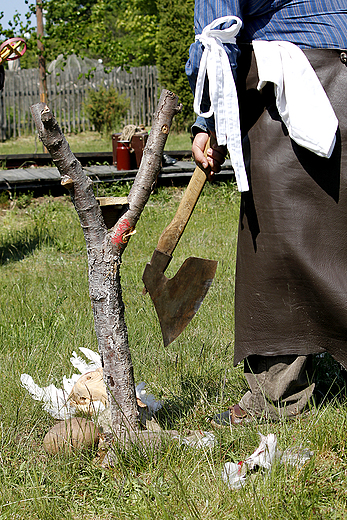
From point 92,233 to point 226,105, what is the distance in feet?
2.17

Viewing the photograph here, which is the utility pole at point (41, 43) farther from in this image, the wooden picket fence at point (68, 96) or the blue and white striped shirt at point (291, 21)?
the blue and white striped shirt at point (291, 21)

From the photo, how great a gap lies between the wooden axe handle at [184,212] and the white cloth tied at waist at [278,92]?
9.2 inches

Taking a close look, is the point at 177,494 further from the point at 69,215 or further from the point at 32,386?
the point at 69,215

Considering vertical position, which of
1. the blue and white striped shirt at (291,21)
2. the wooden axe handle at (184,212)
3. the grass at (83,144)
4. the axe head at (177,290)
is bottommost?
the grass at (83,144)

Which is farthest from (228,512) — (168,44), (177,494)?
(168,44)

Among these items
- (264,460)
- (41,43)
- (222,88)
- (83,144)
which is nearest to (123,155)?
(41,43)

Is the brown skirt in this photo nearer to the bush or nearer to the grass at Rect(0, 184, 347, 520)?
the grass at Rect(0, 184, 347, 520)

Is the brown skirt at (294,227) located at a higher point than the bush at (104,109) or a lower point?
higher

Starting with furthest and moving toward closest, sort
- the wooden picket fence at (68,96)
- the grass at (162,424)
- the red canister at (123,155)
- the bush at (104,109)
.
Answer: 1. the wooden picket fence at (68,96)
2. the bush at (104,109)
3. the red canister at (123,155)
4. the grass at (162,424)

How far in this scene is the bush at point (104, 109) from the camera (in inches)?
591

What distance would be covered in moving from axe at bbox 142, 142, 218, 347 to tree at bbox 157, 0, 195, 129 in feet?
45.2

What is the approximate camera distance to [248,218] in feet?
6.50

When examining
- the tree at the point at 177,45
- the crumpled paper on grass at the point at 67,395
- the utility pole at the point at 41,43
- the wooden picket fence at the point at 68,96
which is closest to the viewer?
the crumpled paper on grass at the point at 67,395

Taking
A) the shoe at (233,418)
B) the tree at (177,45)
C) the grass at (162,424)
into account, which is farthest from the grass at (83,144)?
the shoe at (233,418)
